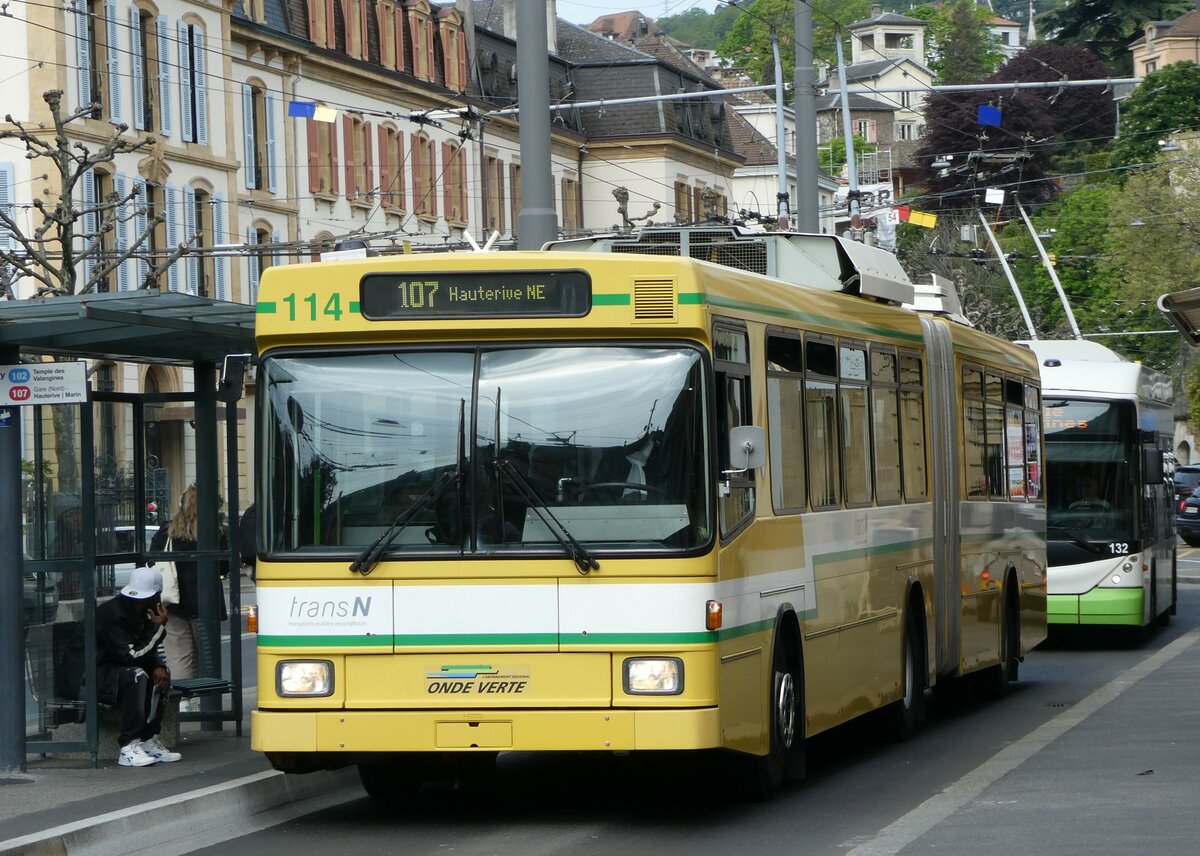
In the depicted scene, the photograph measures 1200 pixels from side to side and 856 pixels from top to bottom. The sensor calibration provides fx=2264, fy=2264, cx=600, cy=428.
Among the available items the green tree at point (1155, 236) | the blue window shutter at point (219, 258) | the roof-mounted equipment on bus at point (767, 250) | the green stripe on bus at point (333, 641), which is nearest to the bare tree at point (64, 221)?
the blue window shutter at point (219, 258)

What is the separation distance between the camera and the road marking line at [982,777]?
997 centimetres

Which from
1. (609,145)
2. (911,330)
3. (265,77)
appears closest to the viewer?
(911,330)

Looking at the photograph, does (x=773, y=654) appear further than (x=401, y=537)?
Yes

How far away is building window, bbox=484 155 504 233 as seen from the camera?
6469cm

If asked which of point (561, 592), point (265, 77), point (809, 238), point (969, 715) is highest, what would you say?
point (265, 77)

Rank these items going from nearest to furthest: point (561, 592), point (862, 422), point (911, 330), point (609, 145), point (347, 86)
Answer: point (561, 592) < point (862, 422) < point (911, 330) < point (347, 86) < point (609, 145)

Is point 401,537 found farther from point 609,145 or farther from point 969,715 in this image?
point 609,145

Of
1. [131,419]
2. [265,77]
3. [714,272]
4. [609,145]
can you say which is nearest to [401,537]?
[714,272]

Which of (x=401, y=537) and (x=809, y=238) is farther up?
(x=809, y=238)

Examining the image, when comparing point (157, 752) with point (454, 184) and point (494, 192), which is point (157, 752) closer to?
point (454, 184)

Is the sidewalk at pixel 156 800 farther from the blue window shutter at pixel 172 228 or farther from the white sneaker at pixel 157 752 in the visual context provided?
the blue window shutter at pixel 172 228

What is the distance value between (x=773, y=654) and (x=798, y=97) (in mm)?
13343

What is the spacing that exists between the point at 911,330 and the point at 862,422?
1821mm

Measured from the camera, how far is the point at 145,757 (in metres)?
12.5
